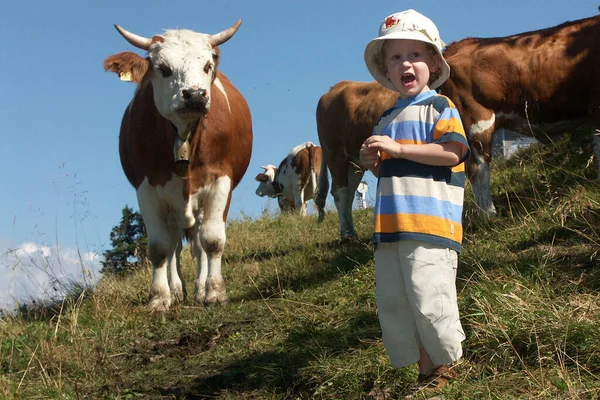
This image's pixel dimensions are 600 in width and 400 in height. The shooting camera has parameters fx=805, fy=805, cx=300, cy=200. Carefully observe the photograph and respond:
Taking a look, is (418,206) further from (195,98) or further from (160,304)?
(160,304)

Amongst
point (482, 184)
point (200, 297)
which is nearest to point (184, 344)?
point (200, 297)

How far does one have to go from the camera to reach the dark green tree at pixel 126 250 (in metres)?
10.7

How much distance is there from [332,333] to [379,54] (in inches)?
77.1

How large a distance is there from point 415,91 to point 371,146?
382mm

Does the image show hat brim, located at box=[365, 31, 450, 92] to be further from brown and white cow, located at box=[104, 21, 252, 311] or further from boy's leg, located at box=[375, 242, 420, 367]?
brown and white cow, located at box=[104, 21, 252, 311]

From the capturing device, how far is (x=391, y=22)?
12.5ft

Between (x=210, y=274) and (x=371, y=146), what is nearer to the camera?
(x=371, y=146)

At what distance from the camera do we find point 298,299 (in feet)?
21.8

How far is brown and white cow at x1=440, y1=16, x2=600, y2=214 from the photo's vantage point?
8453mm

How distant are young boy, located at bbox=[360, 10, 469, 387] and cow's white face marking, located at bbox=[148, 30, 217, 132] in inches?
137

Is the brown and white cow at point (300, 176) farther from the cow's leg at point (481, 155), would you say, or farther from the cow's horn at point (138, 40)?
the cow's horn at point (138, 40)

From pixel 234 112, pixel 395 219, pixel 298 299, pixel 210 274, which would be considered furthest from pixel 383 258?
pixel 234 112

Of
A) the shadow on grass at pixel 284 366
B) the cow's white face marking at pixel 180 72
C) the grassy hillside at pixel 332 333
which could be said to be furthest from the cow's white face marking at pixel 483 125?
the shadow on grass at pixel 284 366

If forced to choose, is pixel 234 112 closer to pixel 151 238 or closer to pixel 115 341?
pixel 151 238
